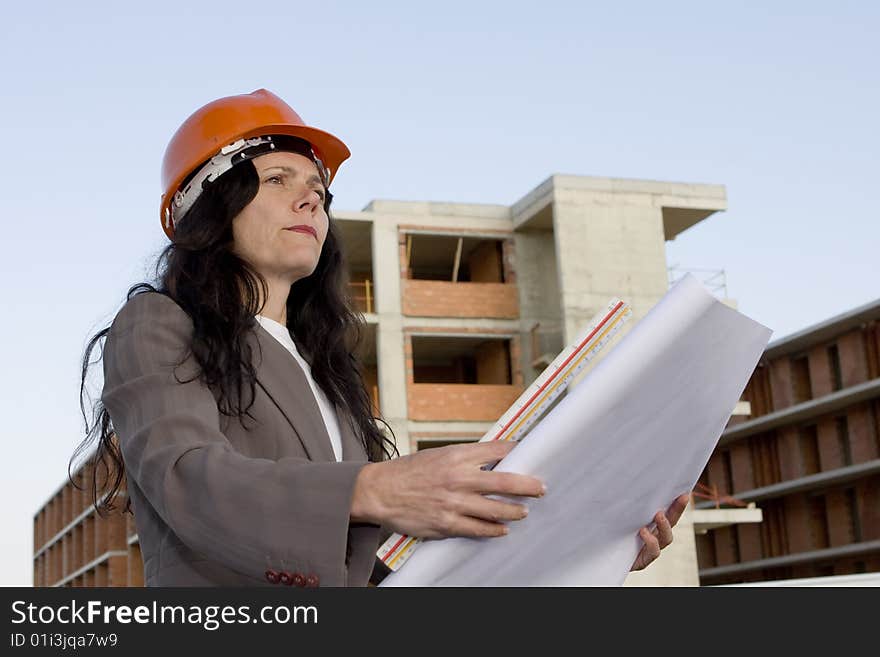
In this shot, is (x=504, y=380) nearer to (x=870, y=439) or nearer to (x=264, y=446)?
(x=870, y=439)

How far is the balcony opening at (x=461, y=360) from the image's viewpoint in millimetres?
30438

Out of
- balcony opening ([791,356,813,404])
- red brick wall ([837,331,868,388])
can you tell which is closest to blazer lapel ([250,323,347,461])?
red brick wall ([837,331,868,388])

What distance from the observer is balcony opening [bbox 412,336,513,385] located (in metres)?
30.4

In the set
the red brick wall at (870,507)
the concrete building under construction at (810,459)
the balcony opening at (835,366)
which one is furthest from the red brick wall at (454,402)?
the balcony opening at (835,366)

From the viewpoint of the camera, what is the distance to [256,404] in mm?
1917

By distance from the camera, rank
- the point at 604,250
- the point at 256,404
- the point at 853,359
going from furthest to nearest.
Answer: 1. the point at 853,359
2. the point at 604,250
3. the point at 256,404

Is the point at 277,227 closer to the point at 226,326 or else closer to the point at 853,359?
the point at 226,326

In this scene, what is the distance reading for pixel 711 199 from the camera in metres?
30.5

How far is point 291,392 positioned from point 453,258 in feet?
102

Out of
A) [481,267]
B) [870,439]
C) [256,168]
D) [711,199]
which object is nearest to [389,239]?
[481,267]

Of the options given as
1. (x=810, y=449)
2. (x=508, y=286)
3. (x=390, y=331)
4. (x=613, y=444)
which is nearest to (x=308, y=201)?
(x=613, y=444)

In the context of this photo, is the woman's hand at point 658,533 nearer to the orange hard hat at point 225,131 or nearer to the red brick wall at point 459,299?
the orange hard hat at point 225,131
